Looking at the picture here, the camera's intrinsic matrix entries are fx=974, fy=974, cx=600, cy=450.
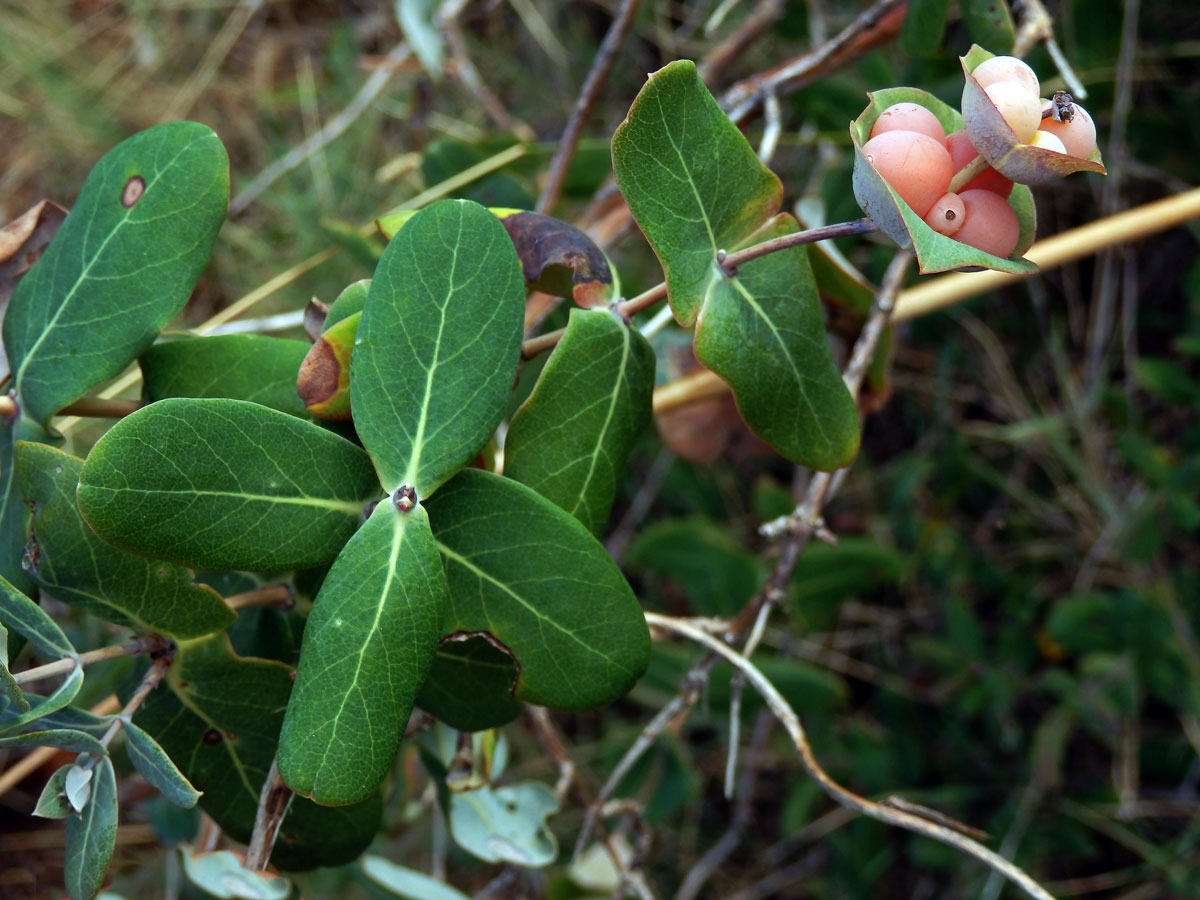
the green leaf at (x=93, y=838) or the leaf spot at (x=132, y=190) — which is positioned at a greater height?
the leaf spot at (x=132, y=190)

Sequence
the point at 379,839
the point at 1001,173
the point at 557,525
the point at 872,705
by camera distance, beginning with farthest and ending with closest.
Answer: the point at 872,705 < the point at 379,839 < the point at 557,525 < the point at 1001,173

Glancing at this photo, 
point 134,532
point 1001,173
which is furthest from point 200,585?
point 1001,173

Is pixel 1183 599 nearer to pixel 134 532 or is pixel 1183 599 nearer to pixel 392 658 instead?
pixel 392 658

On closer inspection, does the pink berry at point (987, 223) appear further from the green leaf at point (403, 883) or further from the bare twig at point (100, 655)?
the green leaf at point (403, 883)

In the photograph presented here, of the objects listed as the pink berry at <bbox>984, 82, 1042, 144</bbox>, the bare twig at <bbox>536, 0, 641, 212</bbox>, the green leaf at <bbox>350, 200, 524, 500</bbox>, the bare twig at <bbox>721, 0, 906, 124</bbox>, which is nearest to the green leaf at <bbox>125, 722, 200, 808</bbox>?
the green leaf at <bbox>350, 200, 524, 500</bbox>

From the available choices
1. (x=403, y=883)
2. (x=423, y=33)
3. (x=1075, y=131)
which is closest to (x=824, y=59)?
(x=1075, y=131)

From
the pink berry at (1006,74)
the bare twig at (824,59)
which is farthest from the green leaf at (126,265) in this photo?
the bare twig at (824,59)

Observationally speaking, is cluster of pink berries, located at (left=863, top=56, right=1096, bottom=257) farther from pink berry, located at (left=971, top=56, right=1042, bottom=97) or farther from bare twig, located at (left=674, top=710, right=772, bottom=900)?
bare twig, located at (left=674, top=710, right=772, bottom=900)
